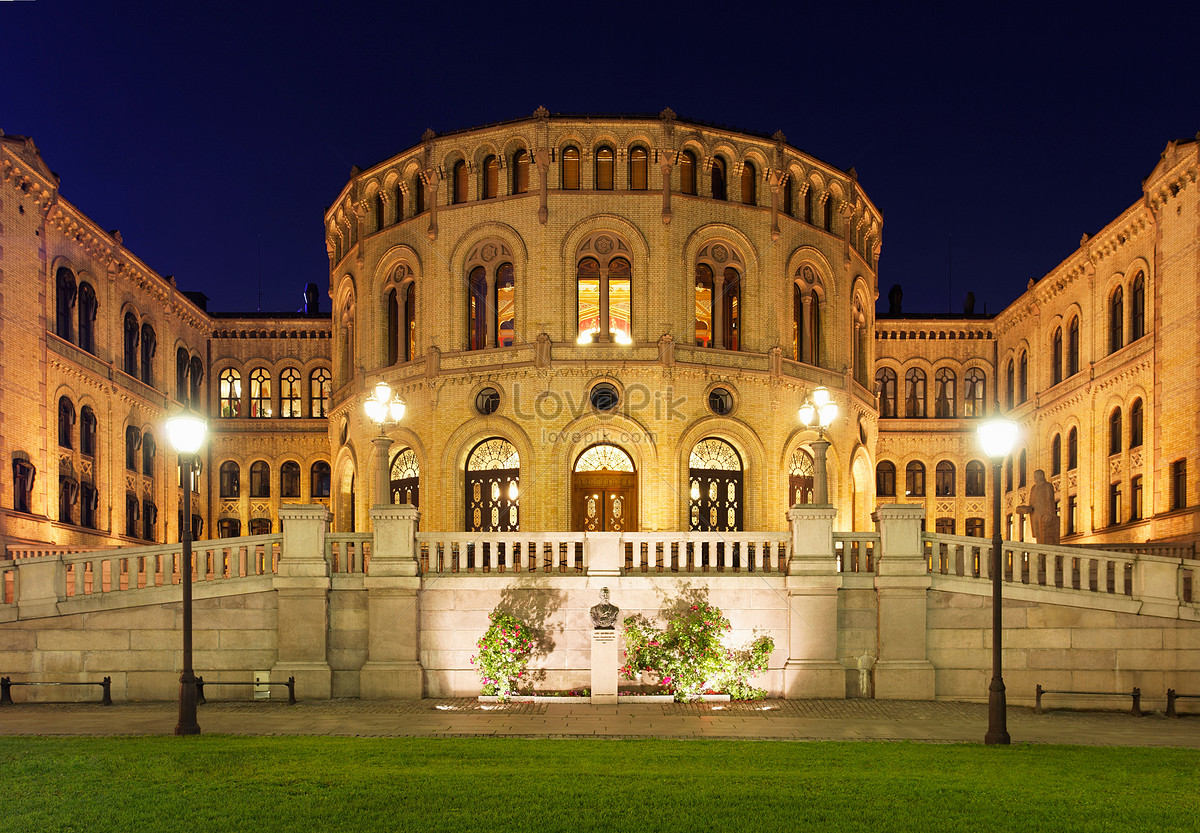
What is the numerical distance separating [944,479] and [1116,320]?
14755mm

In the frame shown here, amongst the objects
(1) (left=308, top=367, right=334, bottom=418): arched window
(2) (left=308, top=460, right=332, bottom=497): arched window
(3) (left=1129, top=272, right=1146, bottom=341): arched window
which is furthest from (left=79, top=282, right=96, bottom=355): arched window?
(3) (left=1129, top=272, right=1146, bottom=341): arched window

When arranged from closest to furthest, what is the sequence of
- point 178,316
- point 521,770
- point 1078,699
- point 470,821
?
point 470,821, point 521,770, point 1078,699, point 178,316

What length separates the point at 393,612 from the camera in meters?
20.4

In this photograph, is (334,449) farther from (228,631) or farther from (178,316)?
(228,631)

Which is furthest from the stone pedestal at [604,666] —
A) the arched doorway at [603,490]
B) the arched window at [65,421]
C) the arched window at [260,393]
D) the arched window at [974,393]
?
the arched window at [974,393]

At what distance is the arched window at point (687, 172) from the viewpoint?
3380 cm

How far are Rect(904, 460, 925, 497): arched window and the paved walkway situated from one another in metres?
33.7

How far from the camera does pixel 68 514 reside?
117ft

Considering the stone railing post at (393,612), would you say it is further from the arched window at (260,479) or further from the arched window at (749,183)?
the arched window at (260,479)

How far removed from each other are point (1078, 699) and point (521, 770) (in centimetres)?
1238

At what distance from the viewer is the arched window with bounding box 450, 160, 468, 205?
114ft

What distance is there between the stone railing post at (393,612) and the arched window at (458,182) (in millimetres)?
16628

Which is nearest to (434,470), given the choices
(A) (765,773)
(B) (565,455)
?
(B) (565,455)

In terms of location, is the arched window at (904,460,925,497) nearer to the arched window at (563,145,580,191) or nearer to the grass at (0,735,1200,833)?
the arched window at (563,145,580,191)
